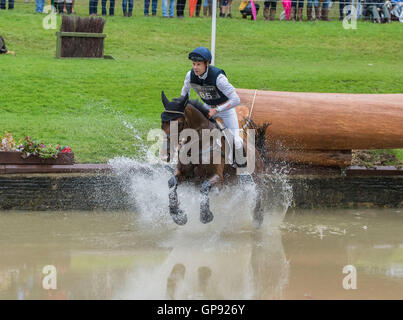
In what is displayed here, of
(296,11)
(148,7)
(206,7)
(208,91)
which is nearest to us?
(208,91)

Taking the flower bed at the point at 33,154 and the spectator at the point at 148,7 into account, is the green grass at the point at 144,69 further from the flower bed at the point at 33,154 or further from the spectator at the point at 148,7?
the flower bed at the point at 33,154

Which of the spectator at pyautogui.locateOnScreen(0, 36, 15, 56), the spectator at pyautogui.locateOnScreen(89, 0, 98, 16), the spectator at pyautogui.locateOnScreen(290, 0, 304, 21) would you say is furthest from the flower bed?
the spectator at pyautogui.locateOnScreen(290, 0, 304, 21)

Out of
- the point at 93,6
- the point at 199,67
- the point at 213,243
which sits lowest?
the point at 213,243

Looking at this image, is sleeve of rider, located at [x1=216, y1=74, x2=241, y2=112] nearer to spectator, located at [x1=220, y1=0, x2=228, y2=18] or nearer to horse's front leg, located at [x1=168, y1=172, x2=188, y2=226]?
horse's front leg, located at [x1=168, y1=172, x2=188, y2=226]

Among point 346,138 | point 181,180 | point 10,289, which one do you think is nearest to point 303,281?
point 181,180

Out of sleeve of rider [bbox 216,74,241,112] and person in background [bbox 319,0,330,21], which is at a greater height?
person in background [bbox 319,0,330,21]

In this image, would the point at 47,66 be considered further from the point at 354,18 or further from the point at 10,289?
the point at 354,18

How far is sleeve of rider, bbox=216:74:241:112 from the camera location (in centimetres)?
777

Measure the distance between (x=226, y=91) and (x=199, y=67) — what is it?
1.37 feet

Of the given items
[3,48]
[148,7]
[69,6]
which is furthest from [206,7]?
[3,48]

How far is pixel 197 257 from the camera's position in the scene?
7.14 m

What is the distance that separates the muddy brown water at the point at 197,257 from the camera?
6129 mm

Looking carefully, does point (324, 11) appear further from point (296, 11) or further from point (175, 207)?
point (175, 207)

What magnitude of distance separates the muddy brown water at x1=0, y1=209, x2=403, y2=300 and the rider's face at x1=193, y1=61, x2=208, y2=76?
182 centimetres
